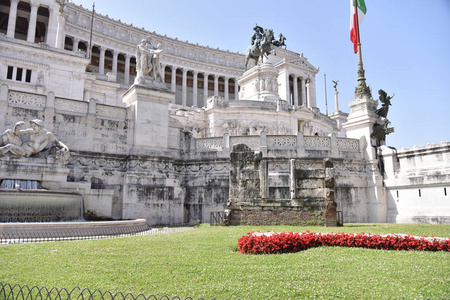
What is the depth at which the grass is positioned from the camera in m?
5.93

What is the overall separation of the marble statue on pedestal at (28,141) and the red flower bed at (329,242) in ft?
44.0

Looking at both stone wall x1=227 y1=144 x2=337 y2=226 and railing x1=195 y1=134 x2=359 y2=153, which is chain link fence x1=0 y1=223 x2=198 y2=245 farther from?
railing x1=195 y1=134 x2=359 y2=153

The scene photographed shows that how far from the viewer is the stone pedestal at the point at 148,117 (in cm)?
2261

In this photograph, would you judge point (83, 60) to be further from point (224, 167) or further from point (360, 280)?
point (360, 280)

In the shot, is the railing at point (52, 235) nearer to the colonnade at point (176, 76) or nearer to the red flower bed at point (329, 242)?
the red flower bed at point (329, 242)

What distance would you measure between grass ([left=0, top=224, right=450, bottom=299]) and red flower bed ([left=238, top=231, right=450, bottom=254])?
0.47 metres

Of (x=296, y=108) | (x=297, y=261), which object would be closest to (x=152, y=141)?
(x=297, y=261)

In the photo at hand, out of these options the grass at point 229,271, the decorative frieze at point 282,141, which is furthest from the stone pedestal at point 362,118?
the grass at point 229,271

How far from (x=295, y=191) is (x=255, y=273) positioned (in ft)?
33.5

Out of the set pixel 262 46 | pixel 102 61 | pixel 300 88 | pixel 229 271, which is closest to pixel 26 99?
pixel 229 271

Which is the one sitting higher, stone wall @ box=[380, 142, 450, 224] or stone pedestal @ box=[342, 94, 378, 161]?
stone pedestal @ box=[342, 94, 378, 161]

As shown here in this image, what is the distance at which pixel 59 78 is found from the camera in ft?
147

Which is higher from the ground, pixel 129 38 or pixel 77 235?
pixel 129 38

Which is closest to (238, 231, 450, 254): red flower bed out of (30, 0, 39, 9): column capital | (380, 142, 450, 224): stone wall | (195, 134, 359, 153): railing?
(380, 142, 450, 224): stone wall
